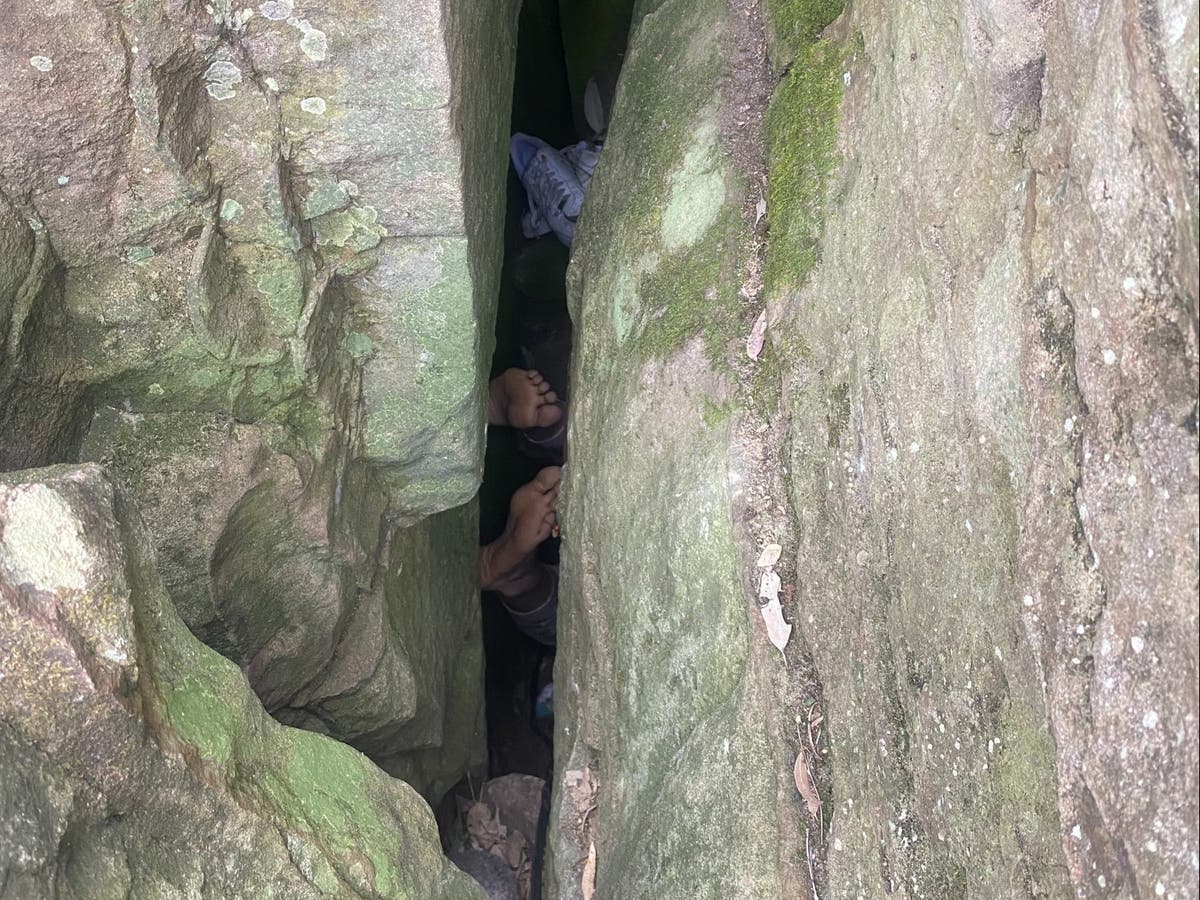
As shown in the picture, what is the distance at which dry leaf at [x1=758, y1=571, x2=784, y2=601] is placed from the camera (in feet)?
5.41

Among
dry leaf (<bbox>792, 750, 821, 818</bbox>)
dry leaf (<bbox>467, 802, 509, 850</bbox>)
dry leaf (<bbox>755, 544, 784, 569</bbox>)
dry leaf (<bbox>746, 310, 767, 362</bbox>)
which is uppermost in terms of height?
dry leaf (<bbox>746, 310, 767, 362</bbox>)

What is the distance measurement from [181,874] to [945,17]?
1.37 meters

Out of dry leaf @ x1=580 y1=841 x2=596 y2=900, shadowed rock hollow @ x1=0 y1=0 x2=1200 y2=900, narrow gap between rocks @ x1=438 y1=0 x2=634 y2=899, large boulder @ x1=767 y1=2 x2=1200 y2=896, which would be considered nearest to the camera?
large boulder @ x1=767 y1=2 x2=1200 y2=896

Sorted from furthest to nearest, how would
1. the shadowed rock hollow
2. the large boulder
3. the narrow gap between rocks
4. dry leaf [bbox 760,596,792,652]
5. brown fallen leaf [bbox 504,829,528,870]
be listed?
the narrow gap between rocks < brown fallen leaf [bbox 504,829,528,870] < dry leaf [bbox 760,596,792,652] < the shadowed rock hollow < the large boulder

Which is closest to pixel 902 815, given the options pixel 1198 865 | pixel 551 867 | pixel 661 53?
pixel 1198 865

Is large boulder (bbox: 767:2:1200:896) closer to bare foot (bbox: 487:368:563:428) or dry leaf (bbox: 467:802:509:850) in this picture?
bare foot (bbox: 487:368:563:428)

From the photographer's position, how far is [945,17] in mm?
1331

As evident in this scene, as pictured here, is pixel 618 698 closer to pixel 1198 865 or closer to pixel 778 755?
pixel 778 755

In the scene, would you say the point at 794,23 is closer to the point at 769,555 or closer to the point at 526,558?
the point at 769,555

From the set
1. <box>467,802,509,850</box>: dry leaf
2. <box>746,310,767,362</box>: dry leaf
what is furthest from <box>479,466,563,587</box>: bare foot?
<box>746,310,767,362</box>: dry leaf

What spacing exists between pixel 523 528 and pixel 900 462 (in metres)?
2.03

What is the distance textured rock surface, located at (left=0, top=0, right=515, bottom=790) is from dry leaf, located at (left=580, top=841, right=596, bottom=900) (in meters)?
0.61

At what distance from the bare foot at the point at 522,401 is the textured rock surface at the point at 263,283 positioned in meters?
1.01

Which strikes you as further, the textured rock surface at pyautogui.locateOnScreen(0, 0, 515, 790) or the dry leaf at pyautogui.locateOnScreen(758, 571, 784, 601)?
the dry leaf at pyautogui.locateOnScreen(758, 571, 784, 601)
